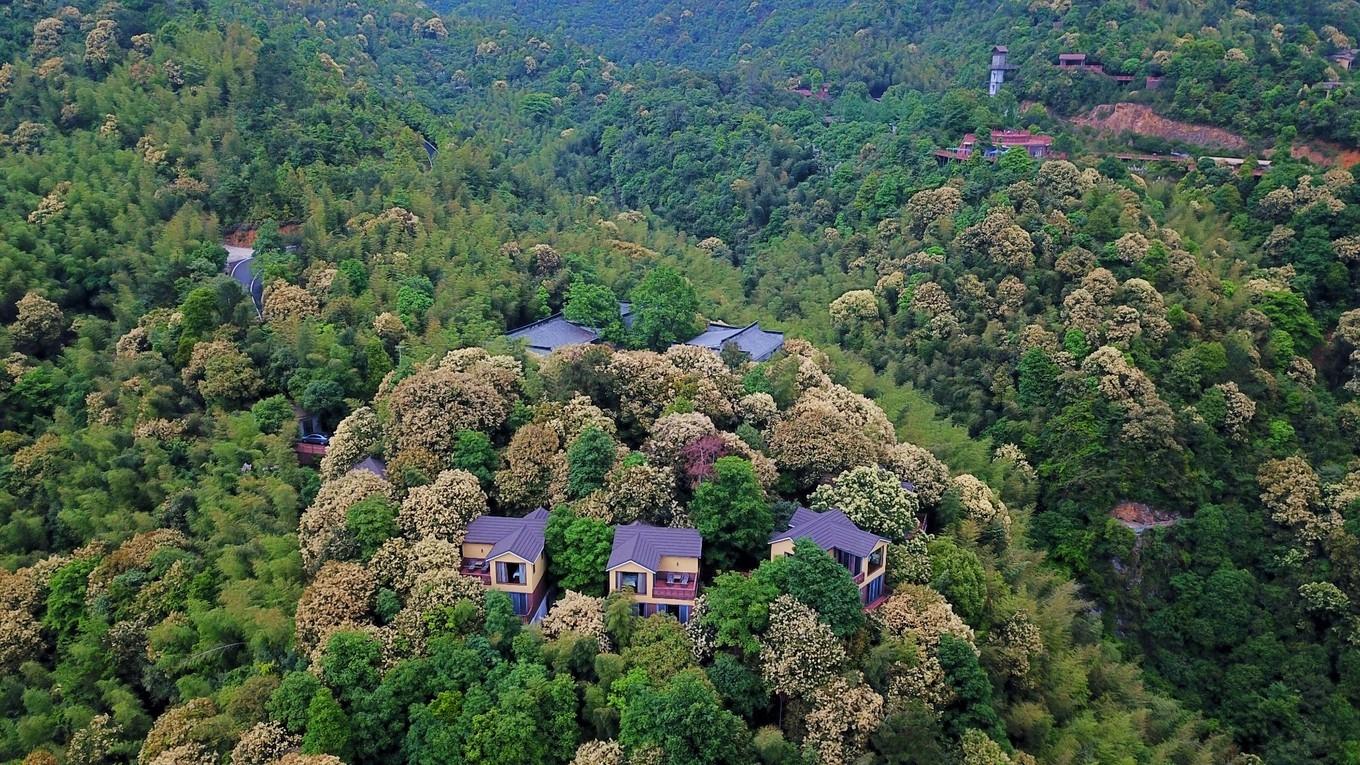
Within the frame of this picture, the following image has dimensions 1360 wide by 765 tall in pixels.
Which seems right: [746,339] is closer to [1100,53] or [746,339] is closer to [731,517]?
[731,517]

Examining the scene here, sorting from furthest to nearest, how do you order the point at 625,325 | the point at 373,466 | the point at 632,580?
1. the point at 625,325
2. the point at 373,466
3. the point at 632,580

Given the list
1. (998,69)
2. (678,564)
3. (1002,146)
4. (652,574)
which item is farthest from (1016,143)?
(652,574)

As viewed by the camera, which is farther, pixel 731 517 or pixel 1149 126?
pixel 1149 126

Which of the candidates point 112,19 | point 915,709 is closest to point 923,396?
point 915,709

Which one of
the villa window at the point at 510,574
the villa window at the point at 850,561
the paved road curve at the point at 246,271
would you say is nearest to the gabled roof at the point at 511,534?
the villa window at the point at 510,574

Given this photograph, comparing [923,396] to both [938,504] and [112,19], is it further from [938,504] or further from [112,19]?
[112,19]

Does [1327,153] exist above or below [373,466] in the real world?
above

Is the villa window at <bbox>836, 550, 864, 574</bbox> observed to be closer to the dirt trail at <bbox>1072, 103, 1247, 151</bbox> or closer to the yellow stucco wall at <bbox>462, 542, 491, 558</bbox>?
the yellow stucco wall at <bbox>462, 542, 491, 558</bbox>

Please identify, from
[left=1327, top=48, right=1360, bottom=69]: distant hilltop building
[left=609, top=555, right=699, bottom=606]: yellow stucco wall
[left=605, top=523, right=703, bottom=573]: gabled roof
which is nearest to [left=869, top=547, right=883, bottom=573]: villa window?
[left=605, top=523, right=703, bottom=573]: gabled roof
